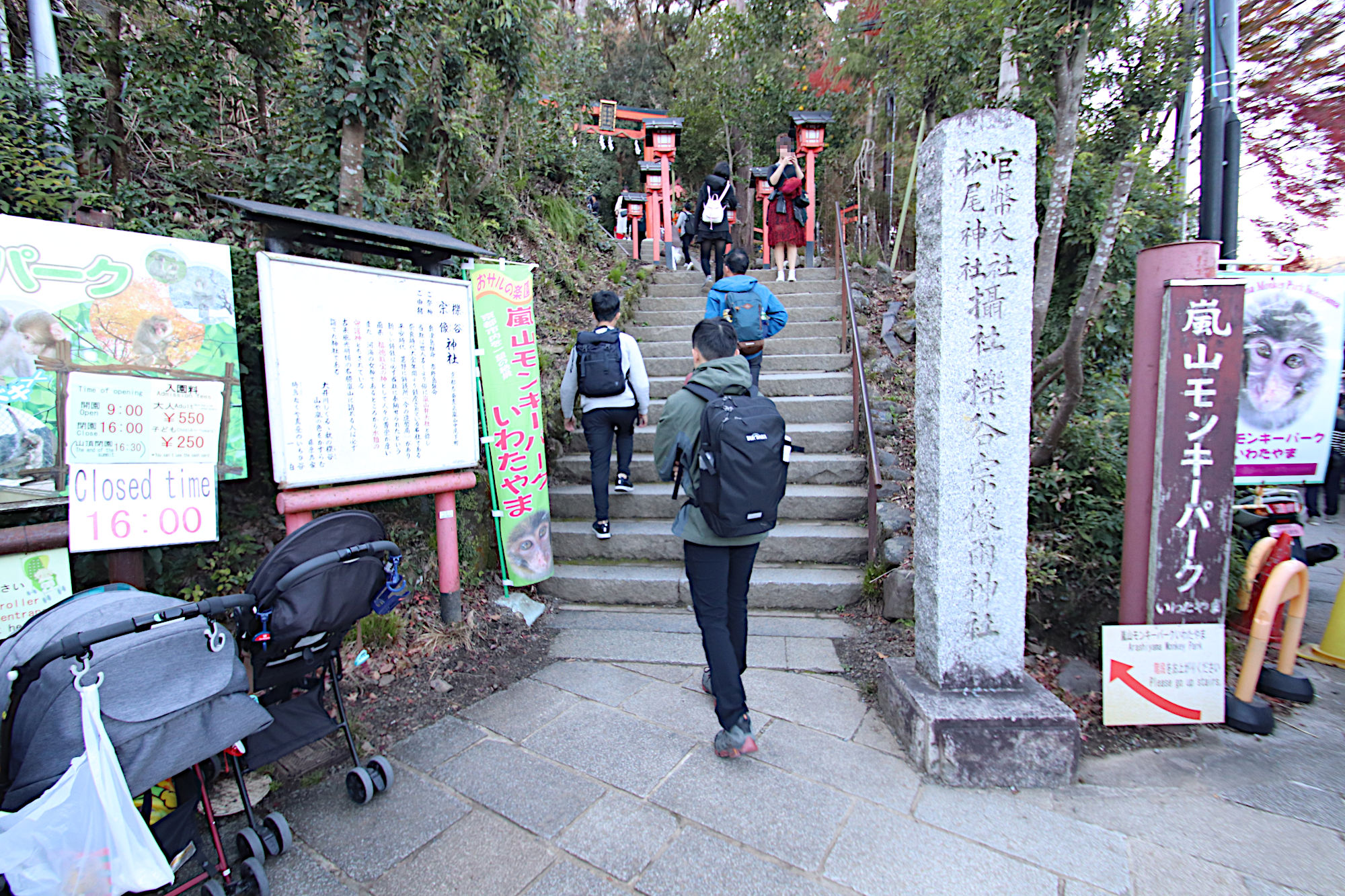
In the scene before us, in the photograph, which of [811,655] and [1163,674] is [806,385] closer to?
[811,655]

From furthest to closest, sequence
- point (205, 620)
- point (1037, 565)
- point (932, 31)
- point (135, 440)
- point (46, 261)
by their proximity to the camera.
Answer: point (932, 31) → point (1037, 565) → point (135, 440) → point (46, 261) → point (205, 620)

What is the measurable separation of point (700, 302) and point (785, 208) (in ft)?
5.53

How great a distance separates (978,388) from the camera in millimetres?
3047


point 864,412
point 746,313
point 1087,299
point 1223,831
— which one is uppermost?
point 746,313

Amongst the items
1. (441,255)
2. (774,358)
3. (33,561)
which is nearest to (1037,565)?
(774,358)

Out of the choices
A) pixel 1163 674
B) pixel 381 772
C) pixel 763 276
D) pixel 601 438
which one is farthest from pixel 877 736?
pixel 763 276

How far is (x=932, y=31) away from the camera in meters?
7.18

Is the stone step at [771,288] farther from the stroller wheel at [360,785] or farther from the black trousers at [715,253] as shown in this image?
the stroller wheel at [360,785]

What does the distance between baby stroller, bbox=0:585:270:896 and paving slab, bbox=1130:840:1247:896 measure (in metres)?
3.09

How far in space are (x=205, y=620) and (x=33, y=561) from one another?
4.04 ft

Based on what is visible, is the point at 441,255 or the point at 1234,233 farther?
the point at 1234,233

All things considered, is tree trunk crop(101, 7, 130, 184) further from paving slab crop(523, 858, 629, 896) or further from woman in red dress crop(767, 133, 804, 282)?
woman in red dress crop(767, 133, 804, 282)

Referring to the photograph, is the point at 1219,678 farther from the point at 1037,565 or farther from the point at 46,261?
the point at 46,261

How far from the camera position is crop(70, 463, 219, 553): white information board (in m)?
2.75
